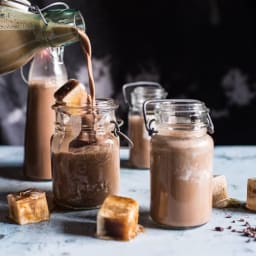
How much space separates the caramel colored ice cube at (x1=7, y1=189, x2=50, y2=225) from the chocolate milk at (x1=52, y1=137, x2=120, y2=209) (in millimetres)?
56

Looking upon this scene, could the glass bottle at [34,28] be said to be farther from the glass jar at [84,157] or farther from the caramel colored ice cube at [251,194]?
the caramel colored ice cube at [251,194]

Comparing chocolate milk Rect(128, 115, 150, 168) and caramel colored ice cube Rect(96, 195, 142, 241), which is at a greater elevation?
chocolate milk Rect(128, 115, 150, 168)

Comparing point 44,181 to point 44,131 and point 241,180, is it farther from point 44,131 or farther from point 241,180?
point 241,180

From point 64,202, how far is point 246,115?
2.29 ft

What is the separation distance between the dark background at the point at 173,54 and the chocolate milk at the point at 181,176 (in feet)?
2.11

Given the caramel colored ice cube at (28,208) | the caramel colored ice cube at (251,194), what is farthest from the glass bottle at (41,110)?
the caramel colored ice cube at (251,194)

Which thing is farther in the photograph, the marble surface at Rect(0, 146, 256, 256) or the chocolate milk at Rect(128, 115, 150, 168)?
the chocolate milk at Rect(128, 115, 150, 168)

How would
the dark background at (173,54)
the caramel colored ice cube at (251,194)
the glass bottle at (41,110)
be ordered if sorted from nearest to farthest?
1. the caramel colored ice cube at (251,194)
2. the glass bottle at (41,110)
3. the dark background at (173,54)

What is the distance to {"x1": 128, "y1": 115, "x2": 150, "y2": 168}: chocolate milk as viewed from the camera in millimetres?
1119

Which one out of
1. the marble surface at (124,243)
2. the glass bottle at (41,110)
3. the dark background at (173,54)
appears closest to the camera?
the marble surface at (124,243)

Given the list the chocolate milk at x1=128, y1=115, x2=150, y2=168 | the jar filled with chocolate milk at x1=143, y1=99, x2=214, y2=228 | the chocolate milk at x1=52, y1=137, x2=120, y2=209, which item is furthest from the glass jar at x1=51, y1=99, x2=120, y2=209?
the chocolate milk at x1=128, y1=115, x2=150, y2=168

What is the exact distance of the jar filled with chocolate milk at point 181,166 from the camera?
0.76 metres

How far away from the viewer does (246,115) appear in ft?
4.73

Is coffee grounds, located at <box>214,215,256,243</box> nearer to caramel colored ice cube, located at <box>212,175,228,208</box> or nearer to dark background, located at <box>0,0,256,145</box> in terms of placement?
caramel colored ice cube, located at <box>212,175,228,208</box>
